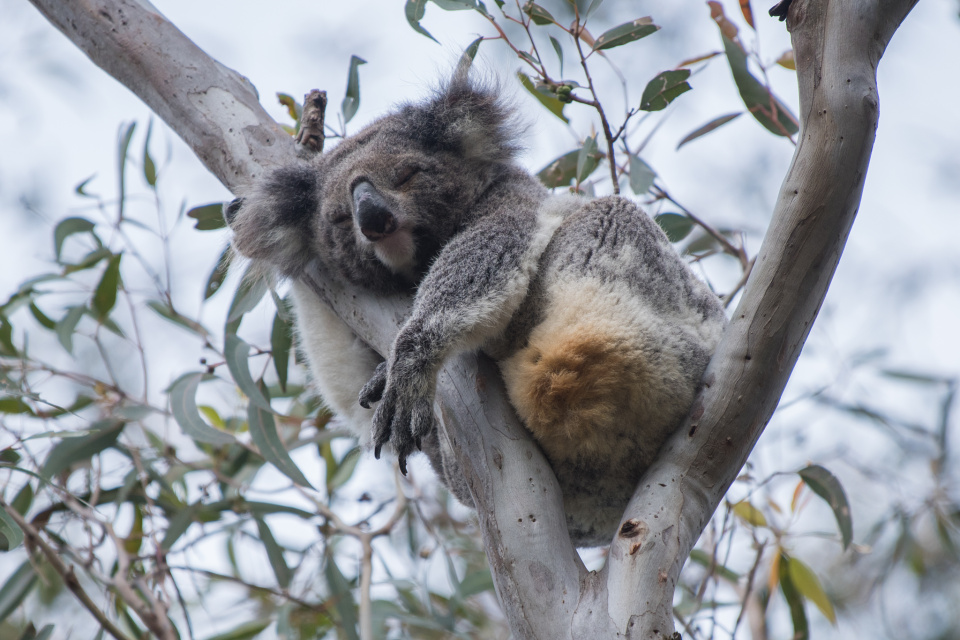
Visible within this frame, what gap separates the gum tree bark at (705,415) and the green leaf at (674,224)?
1.22m

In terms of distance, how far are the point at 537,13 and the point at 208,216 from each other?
50.0 inches

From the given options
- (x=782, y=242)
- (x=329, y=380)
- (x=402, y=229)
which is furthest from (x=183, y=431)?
(x=782, y=242)

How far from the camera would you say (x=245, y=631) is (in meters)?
2.91

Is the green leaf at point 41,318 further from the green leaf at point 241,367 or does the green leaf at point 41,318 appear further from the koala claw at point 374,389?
the koala claw at point 374,389

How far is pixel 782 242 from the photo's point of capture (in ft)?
4.68

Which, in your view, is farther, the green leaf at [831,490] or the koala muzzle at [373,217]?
the green leaf at [831,490]

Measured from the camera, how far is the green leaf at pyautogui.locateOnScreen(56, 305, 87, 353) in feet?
8.92

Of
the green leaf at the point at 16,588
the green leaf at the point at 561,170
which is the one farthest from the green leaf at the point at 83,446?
the green leaf at the point at 561,170

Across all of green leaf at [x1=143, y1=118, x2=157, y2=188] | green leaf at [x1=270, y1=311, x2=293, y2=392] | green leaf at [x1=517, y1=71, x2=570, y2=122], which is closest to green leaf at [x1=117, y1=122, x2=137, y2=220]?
green leaf at [x1=143, y1=118, x2=157, y2=188]

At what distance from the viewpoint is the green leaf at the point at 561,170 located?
2.83 metres

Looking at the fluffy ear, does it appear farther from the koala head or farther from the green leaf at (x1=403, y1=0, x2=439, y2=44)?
the green leaf at (x1=403, y1=0, x2=439, y2=44)

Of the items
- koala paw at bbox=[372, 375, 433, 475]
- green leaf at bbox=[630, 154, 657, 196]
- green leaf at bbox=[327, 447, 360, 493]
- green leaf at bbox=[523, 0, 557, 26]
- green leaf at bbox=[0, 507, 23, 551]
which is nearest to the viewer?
koala paw at bbox=[372, 375, 433, 475]

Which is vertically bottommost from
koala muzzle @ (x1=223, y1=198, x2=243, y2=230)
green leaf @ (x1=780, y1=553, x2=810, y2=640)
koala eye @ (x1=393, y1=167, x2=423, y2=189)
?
green leaf @ (x1=780, y1=553, x2=810, y2=640)

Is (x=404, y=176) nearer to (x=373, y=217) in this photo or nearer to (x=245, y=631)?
(x=373, y=217)
